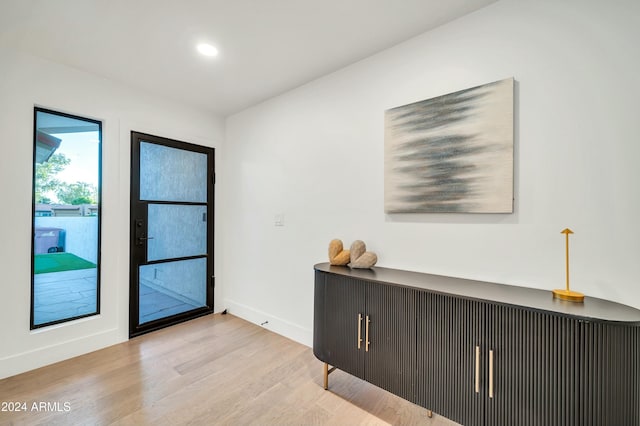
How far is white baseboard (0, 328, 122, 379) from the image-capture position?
2152 millimetres

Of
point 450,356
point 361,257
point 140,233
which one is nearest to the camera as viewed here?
point 450,356

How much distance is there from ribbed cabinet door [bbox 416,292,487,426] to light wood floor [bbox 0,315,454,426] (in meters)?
0.34

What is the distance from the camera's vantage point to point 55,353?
7.75ft

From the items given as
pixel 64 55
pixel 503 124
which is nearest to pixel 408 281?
pixel 503 124

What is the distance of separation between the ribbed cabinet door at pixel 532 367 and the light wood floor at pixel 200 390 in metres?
0.58

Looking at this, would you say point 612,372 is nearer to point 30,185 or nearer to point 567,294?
point 567,294

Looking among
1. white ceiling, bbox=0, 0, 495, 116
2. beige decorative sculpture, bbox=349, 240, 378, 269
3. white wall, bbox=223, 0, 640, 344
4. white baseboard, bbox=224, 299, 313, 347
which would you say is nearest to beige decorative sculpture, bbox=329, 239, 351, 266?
beige decorative sculpture, bbox=349, 240, 378, 269

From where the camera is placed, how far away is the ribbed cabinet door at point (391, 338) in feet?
5.32

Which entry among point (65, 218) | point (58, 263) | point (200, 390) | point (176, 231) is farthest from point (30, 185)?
point (200, 390)

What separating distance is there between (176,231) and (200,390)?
71.4 inches

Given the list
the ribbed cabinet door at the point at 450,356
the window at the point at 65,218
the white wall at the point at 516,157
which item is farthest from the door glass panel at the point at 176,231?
the ribbed cabinet door at the point at 450,356

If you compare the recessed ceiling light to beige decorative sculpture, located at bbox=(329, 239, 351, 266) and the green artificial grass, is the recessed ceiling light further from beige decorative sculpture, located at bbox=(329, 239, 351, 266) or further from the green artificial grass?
the green artificial grass

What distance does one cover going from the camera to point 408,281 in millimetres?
1728

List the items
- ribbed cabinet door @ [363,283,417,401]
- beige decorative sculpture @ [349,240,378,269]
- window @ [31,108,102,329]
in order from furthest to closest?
1. window @ [31,108,102,329]
2. beige decorative sculpture @ [349,240,378,269]
3. ribbed cabinet door @ [363,283,417,401]
